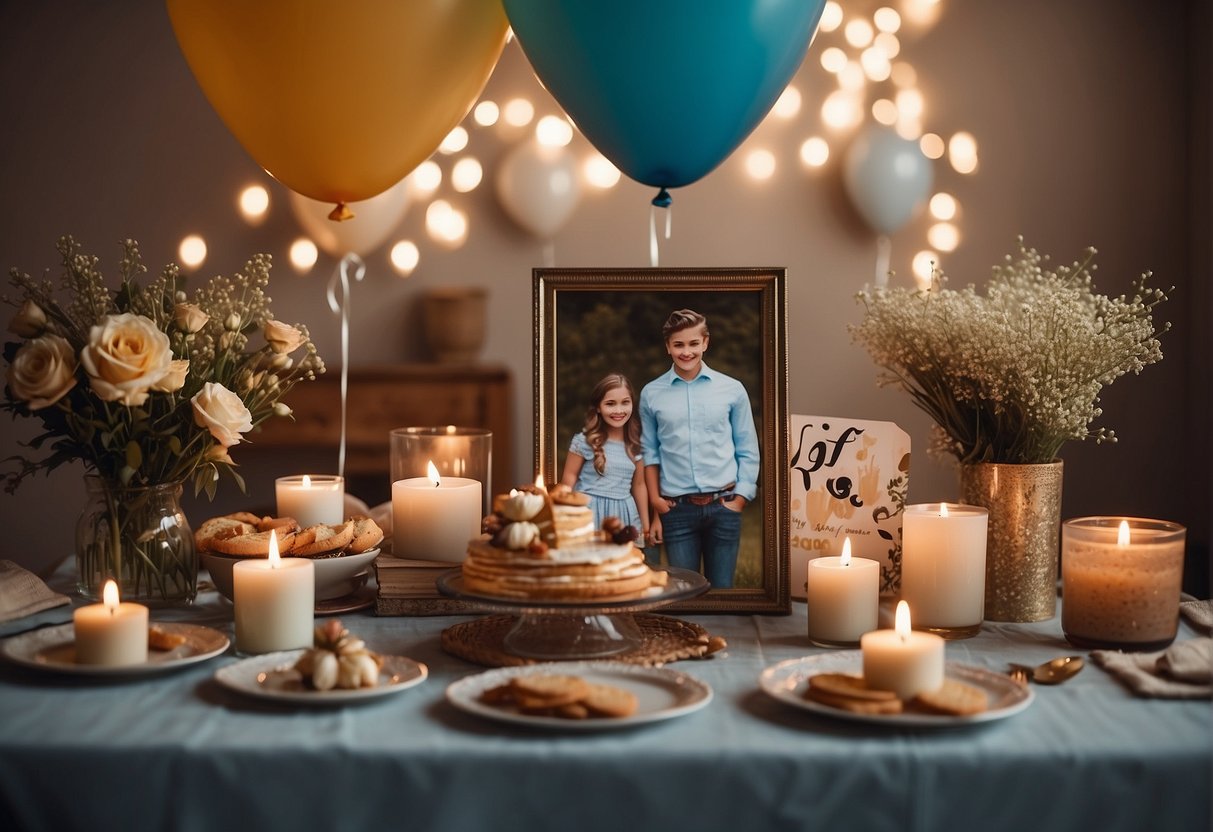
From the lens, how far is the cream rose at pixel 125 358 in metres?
1.26

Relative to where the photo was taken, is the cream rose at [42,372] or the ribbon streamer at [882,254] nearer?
the cream rose at [42,372]

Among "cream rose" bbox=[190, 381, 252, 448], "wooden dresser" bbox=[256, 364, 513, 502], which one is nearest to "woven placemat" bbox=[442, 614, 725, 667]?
"cream rose" bbox=[190, 381, 252, 448]

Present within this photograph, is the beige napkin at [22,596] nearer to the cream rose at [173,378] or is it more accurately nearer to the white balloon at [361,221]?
the cream rose at [173,378]

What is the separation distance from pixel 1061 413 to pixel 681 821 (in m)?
0.67

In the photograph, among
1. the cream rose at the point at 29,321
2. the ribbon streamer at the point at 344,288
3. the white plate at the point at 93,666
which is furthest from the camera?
the ribbon streamer at the point at 344,288

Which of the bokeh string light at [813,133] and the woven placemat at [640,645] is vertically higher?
the bokeh string light at [813,133]

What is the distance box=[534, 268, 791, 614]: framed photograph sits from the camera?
1.39 meters

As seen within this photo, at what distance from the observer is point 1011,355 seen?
1.32 m

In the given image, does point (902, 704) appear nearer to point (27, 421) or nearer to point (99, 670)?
point (99, 670)

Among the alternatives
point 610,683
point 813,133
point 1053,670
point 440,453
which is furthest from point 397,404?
point 1053,670

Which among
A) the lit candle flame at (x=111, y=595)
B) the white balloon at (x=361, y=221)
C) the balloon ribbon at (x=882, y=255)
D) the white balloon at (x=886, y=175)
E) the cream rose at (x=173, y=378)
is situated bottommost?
the lit candle flame at (x=111, y=595)

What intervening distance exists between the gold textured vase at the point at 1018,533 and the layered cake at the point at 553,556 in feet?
1.40

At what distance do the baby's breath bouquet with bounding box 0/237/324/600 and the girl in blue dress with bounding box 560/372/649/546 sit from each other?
0.37m

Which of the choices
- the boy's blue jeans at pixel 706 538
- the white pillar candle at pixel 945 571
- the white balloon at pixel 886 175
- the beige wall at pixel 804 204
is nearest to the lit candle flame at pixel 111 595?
the boy's blue jeans at pixel 706 538
